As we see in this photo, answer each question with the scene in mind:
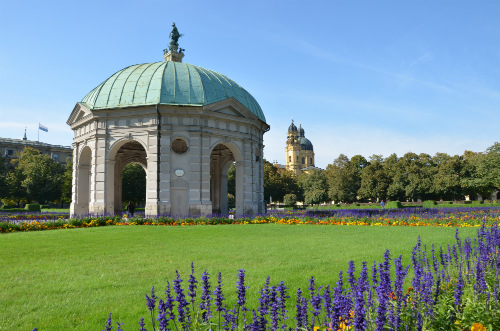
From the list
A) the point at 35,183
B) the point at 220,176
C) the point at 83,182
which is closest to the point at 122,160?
the point at 83,182

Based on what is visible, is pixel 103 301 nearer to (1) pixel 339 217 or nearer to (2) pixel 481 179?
(1) pixel 339 217

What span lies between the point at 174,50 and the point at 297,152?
139 metres

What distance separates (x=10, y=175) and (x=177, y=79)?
52244 mm

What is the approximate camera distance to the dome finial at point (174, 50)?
33375 millimetres

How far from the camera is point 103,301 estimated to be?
22.4 feet

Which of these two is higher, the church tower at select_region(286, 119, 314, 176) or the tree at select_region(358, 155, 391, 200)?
the church tower at select_region(286, 119, 314, 176)

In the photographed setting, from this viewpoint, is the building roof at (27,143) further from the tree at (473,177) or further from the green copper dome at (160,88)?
the tree at (473,177)

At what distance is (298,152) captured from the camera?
17050 centimetres

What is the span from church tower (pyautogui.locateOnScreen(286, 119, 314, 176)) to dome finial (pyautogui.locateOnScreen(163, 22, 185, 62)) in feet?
447

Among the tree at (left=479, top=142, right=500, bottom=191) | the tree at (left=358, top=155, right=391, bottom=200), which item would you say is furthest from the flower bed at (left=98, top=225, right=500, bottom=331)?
the tree at (left=358, top=155, right=391, bottom=200)

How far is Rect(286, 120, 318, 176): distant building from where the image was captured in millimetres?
168625

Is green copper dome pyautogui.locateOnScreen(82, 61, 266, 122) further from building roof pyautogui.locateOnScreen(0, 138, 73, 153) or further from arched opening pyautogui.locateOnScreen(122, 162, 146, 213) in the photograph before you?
building roof pyautogui.locateOnScreen(0, 138, 73, 153)

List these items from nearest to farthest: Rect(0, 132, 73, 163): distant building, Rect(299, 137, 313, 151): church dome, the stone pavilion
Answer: the stone pavilion
Rect(0, 132, 73, 163): distant building
Rect(299, 137, 313, 151): church dome

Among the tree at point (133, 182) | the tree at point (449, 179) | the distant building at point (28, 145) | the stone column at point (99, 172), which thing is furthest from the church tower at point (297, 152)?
the stone column at point (99, 172)
